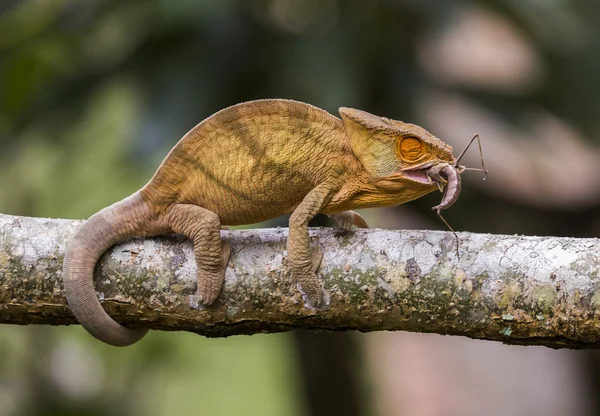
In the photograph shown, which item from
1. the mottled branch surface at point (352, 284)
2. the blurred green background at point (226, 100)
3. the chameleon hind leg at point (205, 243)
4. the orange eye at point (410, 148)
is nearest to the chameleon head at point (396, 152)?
Result: the orange eye at point (410, 148)

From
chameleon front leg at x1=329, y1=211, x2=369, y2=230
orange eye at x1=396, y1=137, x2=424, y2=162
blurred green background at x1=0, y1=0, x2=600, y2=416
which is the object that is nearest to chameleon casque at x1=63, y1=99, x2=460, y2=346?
orange eye at x1=396, y1=137, x2=424, y2=162

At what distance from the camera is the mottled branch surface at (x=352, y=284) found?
7.27ft

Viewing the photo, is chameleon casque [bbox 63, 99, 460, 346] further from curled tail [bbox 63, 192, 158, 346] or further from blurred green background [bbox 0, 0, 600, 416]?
blurred green background [bbox 0, 0, 600, 416]

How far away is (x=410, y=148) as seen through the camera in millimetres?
2500

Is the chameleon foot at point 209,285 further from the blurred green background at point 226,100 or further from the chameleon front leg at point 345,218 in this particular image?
the blurred green background at point 226,100

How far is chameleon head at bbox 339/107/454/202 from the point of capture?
2.47 metres

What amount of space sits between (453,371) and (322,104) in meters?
5.95

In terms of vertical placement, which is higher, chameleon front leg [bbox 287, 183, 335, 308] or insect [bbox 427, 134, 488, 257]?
insect [bbox 427, 134, 488, 257]

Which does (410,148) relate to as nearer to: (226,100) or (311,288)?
(311,288)

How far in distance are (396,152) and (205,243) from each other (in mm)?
661

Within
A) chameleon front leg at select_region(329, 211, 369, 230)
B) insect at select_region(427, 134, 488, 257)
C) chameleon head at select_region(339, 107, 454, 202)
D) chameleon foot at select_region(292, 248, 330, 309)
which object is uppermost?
chameleon head at select_region(339, 107, 454, 202)

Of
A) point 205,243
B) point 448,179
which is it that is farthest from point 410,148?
point 205,243

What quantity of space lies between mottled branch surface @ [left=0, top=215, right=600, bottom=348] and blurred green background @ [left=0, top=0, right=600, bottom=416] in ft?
6.23

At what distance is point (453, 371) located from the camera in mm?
9453
